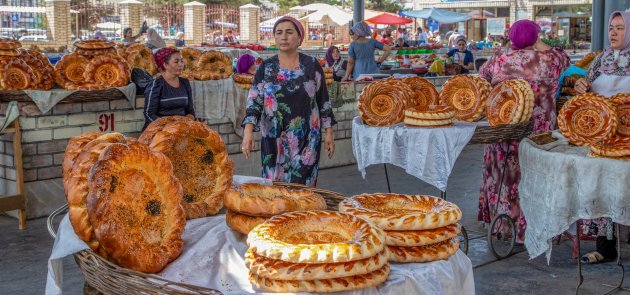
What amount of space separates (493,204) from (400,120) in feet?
4.87

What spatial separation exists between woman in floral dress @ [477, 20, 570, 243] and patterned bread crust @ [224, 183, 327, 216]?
393 centimetres

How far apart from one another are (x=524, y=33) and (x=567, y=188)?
2089 millimetres

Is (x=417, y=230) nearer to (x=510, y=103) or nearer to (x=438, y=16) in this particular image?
(x=510, y=103)

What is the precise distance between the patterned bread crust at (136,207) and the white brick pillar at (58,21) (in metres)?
27.1

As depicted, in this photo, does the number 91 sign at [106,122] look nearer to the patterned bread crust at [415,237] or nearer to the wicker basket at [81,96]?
the wicker basket at [81,96]

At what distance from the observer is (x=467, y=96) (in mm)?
6484

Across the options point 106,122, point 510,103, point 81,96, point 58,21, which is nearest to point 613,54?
point 510,103

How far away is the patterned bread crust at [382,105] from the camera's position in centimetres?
610

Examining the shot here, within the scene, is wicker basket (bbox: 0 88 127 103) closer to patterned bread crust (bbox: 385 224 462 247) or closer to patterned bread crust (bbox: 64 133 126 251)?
patterned bread crust (bbox: 64 133 126 251)

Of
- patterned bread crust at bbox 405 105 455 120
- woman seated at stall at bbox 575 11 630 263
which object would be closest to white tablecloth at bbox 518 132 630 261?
patterned bread crust at bbox 405 105 455 120

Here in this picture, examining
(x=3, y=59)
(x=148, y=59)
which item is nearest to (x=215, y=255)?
(x=3, y=59)

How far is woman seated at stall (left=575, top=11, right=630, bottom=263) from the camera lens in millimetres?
5750

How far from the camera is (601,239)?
20.3 ft

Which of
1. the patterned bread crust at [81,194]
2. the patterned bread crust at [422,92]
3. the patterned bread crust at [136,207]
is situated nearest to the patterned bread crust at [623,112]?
the patterned bread crust at [422,92]
